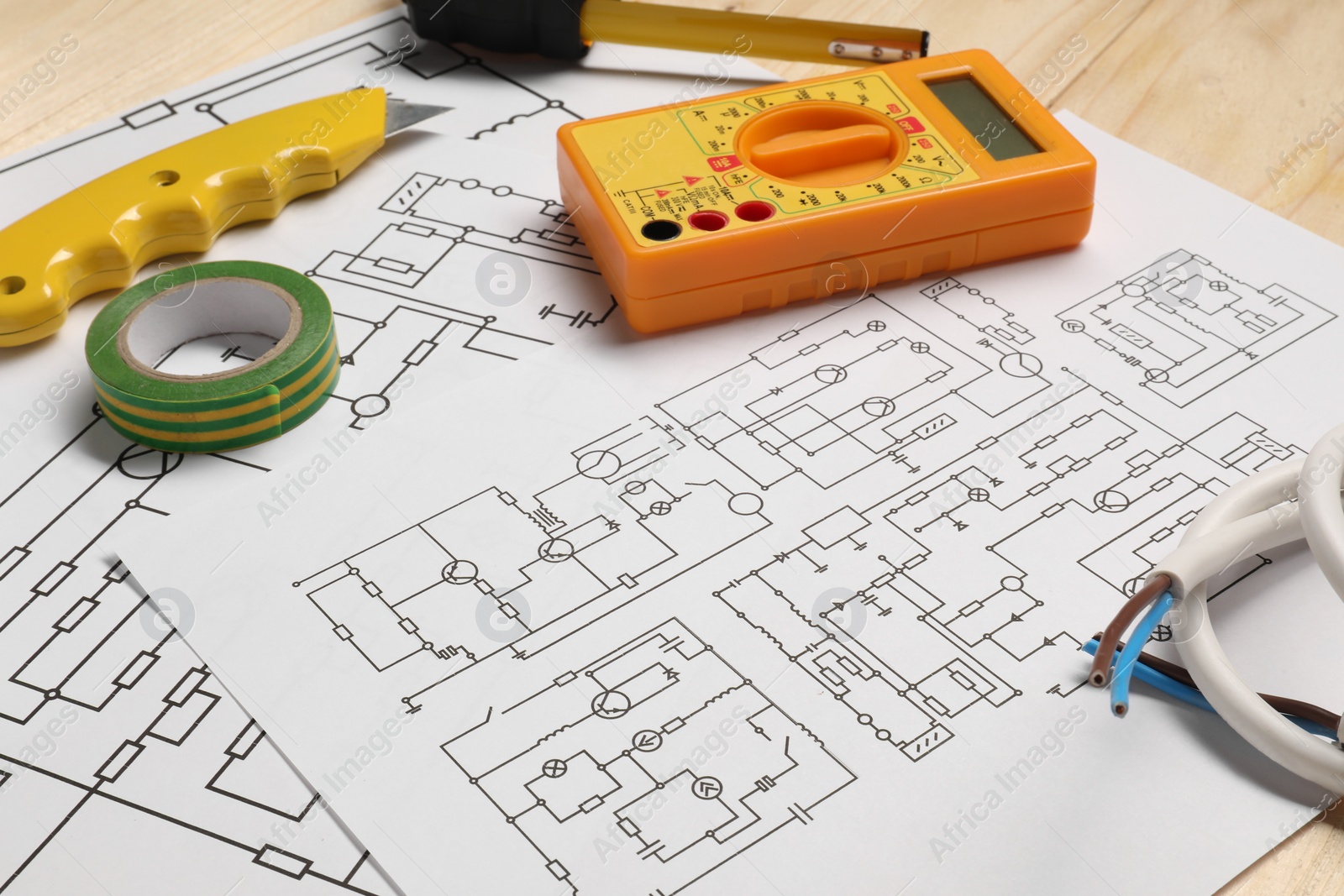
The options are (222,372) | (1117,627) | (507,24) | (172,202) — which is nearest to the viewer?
(1117,627)

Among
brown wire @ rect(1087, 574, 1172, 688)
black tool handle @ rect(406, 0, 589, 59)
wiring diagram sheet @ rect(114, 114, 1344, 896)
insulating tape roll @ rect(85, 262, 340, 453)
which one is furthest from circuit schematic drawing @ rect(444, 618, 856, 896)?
black tool handle @ rect(406, 0, 589, 59)

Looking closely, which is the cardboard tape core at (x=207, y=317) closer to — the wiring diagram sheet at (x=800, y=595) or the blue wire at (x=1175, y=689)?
the wiring diagram sheet at (x=800, y=595)

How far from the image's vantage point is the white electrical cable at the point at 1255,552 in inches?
18.9

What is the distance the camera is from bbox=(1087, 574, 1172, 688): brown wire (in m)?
0.50

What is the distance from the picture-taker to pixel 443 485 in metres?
0.63

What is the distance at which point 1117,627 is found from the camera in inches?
19.8

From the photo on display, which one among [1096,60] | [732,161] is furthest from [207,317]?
[1096,60]

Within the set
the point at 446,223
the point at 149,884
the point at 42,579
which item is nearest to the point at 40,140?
the point at 446,223

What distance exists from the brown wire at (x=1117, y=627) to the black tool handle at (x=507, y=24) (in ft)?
1.97

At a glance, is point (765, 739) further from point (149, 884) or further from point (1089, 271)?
point (1089, 271)

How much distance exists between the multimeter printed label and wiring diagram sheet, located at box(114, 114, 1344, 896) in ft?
0.22

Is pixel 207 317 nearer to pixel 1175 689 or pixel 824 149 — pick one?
pixel 824 149

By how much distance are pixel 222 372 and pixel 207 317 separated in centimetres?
7

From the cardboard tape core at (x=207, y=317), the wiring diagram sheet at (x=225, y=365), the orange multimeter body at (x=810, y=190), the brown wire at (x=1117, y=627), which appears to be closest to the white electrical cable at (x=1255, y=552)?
the brown wire at (x=1117, y=627)
